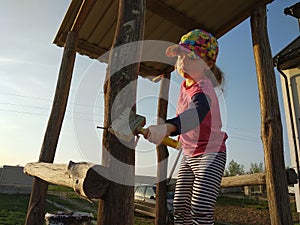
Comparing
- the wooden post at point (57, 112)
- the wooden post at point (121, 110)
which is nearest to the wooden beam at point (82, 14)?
the wooden post at point (57, 112)

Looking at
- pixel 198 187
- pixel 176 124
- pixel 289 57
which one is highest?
pixel 289 57

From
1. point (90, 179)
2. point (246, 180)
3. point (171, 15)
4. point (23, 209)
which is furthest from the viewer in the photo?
point (23, 209)

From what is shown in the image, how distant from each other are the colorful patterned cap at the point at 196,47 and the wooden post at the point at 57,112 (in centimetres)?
188

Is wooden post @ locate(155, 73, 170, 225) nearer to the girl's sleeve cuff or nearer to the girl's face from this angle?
the girl's face

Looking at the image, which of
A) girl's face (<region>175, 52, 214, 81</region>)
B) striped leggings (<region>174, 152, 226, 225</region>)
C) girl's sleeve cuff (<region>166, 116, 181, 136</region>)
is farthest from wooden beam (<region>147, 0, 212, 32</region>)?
girl's sleeve cuff (<region>166, 116, 181, 136</region>)

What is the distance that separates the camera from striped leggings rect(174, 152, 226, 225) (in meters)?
1.50

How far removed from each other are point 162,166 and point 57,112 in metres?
1.80

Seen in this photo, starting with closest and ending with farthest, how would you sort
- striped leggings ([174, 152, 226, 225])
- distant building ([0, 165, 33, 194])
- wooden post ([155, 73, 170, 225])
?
1. striped leggings ([174, 152, 226, 225])
2. wooden post ([155, 73, 170, 225])
3. distant building ([0, 165, 33, 194])

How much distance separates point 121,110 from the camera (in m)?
1.25

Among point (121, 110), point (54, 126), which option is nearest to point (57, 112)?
point (54, 126)

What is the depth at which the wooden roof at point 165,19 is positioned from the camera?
3.11 metres

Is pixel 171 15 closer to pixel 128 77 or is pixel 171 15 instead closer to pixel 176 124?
pixel 128 77

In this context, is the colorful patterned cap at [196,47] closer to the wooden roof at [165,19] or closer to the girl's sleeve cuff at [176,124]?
the girl's sleeve cuff at [176,124]

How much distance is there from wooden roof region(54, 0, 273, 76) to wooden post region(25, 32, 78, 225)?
1.02ft
